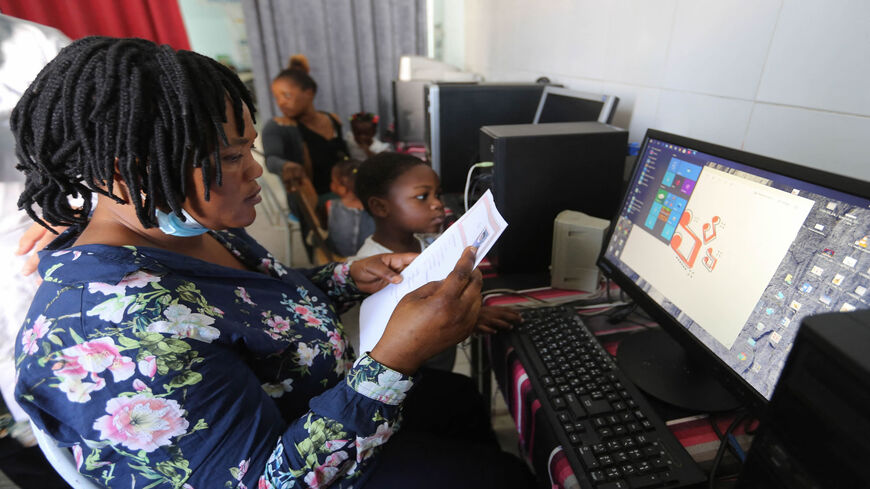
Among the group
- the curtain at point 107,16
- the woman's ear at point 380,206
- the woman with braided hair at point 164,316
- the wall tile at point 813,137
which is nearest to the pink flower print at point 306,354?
the woman with braided hair at point 164,316

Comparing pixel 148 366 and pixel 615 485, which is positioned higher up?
pixel 148 366

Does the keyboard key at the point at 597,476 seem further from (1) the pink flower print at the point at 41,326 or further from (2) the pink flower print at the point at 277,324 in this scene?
(1) the pink flower print at the point at 41,326

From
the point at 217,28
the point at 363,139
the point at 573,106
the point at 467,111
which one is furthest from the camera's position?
the point at 217,28

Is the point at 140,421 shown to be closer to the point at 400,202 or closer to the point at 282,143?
the point at 400,202

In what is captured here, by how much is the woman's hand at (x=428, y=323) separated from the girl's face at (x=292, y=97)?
205 cm

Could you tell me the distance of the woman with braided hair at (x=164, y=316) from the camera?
0.49 meters

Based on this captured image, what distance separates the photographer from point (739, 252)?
1.87 feet

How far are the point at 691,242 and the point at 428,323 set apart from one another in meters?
0.42

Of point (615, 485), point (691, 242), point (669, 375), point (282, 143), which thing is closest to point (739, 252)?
point (691, 242)

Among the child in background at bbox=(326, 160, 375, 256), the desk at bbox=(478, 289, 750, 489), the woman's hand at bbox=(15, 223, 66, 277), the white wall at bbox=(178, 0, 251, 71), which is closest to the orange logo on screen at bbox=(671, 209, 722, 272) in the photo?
the desk at bbox=(478, 289, 750, 489)

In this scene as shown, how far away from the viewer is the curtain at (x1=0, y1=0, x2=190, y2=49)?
7.49 feet

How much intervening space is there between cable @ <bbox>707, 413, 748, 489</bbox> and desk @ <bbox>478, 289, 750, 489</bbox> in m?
0.01

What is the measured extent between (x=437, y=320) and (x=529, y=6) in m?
1.87

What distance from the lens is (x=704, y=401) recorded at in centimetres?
65
